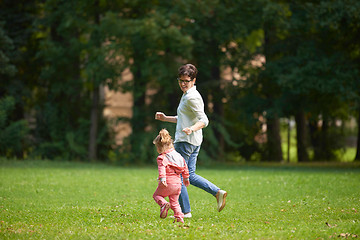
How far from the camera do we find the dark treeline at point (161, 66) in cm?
2066

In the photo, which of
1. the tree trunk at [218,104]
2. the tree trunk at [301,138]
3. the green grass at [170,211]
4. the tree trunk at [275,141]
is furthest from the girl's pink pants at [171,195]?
the tree trunk at [275,141]

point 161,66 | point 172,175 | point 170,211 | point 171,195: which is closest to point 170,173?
point 172,175

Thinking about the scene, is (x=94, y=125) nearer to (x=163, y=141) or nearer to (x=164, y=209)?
(x=163, y=141)

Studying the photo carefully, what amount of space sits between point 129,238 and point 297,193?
19.7ft

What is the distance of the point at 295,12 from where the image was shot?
22.3 meters

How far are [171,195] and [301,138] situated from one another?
20280 millimetres

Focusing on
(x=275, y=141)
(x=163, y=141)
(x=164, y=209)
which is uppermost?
(x=163, y=141)

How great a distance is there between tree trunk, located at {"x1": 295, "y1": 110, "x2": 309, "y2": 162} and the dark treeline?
0.06m

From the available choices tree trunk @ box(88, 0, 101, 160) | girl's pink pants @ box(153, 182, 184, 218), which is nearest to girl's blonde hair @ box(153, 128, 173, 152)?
girl's pink pants @ box(153, 182, 184, 218)

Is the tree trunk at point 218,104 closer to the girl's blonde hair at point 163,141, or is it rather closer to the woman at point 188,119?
the woman at point 188,119

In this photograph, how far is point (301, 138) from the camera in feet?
86.5

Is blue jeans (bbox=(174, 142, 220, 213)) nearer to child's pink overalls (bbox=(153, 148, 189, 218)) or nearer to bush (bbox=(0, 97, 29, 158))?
child's pink overalls (bbox=(153, 148, 189, 218))

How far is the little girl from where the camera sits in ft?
23.0

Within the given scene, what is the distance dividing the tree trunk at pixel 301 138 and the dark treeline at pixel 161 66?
0.20 ft
